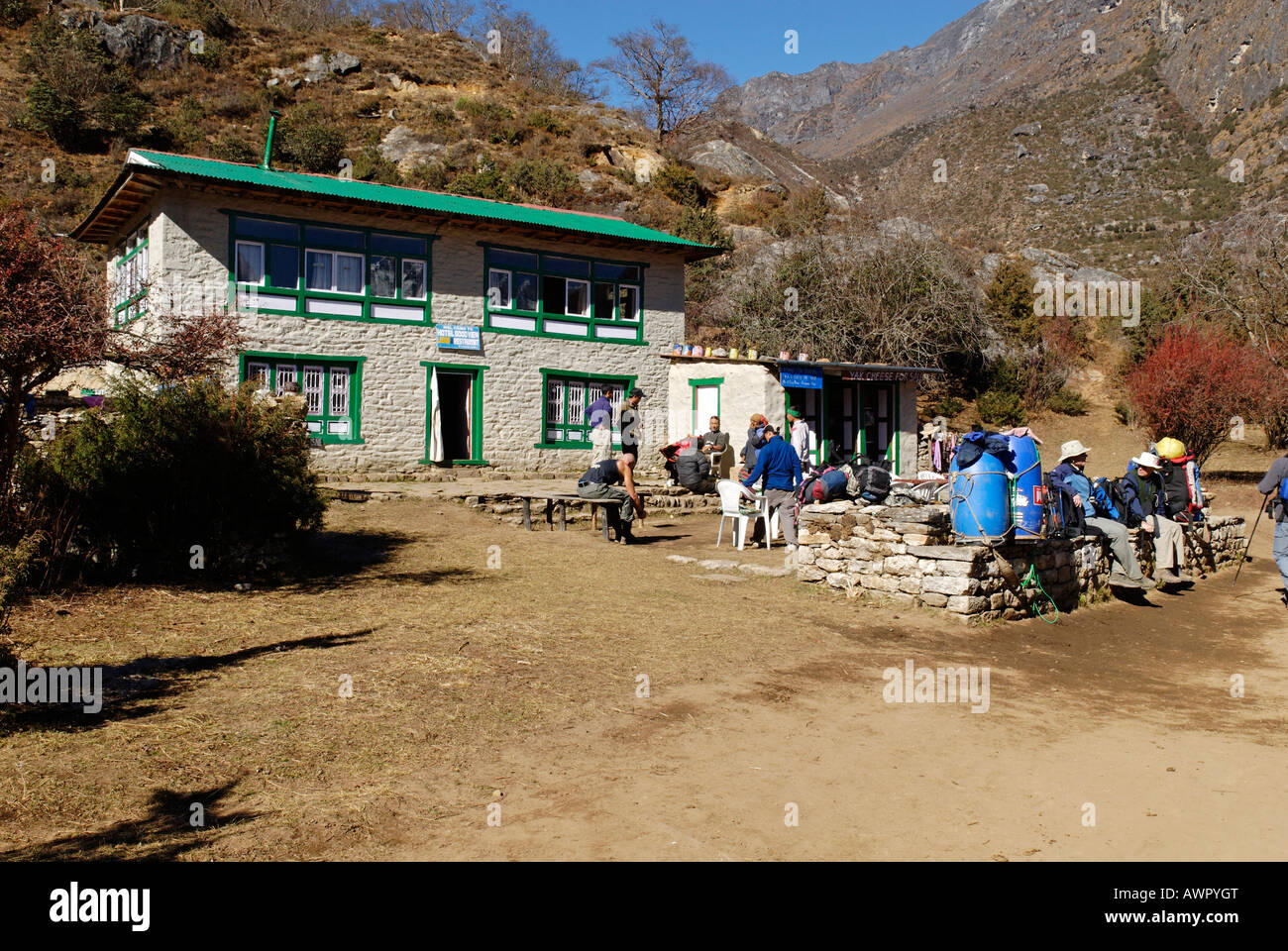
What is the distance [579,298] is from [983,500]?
15947 millimetres

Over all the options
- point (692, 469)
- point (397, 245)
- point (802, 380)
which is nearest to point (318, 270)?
point (397, 245)

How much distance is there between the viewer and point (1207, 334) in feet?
90.3

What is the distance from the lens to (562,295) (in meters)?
23.4

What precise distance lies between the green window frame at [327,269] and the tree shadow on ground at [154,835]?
16.6 meters

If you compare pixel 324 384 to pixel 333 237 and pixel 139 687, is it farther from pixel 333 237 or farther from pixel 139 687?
pixel 139 687

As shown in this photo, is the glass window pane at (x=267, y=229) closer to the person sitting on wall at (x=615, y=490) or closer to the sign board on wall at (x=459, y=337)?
the sign board on wall at (x=459, y=337)

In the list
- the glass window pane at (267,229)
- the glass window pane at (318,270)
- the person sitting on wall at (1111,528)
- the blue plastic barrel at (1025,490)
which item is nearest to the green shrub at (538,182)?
the glass window pane at (318,270)

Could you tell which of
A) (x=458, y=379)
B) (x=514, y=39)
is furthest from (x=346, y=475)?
(x=514, y=39)

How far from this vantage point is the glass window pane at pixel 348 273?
803 inches

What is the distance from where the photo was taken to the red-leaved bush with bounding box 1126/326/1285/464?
2391cm

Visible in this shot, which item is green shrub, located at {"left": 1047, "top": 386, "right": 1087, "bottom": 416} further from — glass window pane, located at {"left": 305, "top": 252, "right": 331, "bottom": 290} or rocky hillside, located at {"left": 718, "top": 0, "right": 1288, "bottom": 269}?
glass window pane, located at {"left": 305, "top": 252, "right": 331, "bottom": 290}

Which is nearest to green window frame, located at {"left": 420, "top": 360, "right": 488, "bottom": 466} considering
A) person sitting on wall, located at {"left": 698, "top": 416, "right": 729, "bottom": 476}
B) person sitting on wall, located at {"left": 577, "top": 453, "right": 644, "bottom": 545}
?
person sitting on wall, located at {"left": 698, "top": 416, "right": 729, "bottom": 476}

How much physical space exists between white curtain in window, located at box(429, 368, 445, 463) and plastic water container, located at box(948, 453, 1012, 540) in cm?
1397
